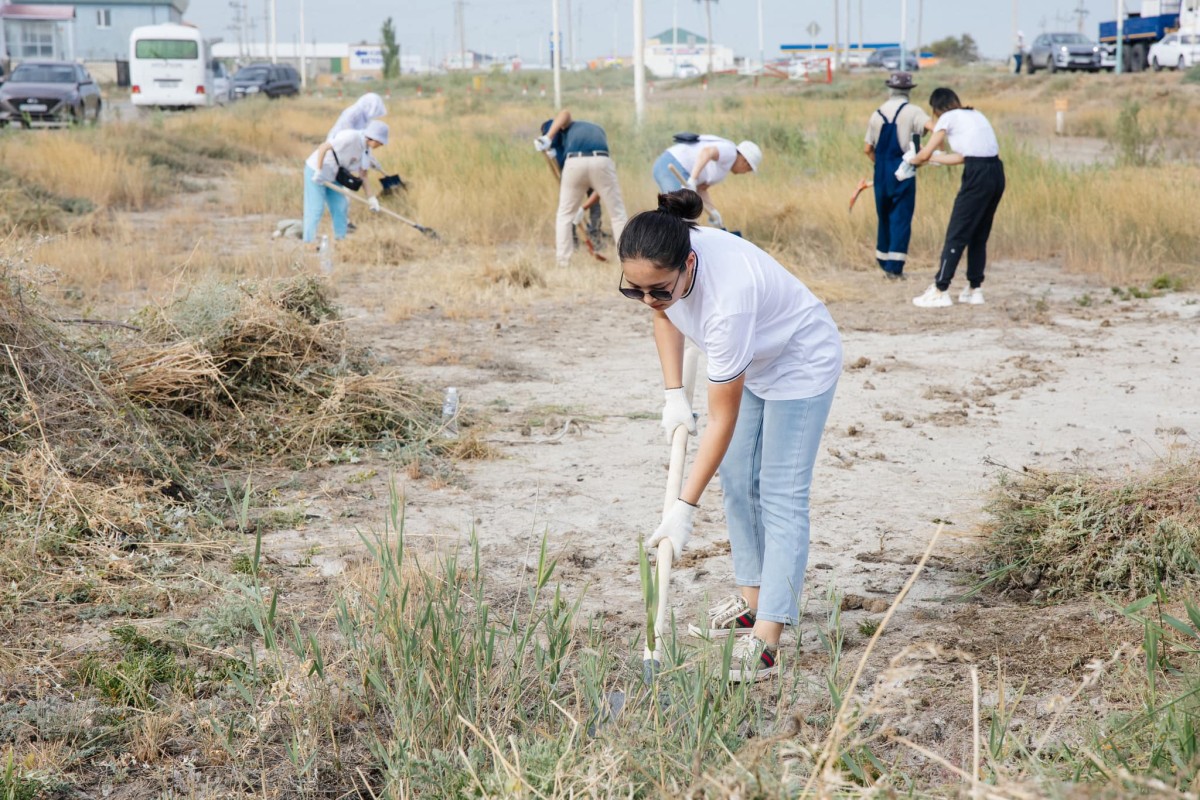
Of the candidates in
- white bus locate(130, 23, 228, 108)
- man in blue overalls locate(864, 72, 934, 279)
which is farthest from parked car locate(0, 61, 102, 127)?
man in blue overalls locate(864, 72, 934, 279)

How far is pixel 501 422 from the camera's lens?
5.84 meters

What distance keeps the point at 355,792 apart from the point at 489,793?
1.65ft

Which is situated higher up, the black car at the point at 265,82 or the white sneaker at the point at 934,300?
the black car at the point at 265,82

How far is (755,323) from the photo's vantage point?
9.56 ft

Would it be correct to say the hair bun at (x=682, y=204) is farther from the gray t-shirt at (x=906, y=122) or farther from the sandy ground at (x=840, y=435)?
the gray t-shirt at (x=906, y=122)

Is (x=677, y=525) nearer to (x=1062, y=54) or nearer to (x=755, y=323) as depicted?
(x=755, y=323)

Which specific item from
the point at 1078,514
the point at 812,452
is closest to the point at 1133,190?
the point at 1078,514

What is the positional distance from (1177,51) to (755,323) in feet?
125

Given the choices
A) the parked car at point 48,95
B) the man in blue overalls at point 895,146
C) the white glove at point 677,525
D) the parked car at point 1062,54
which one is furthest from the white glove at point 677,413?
the parked car at point 1062,54

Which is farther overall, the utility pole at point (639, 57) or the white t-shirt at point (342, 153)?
the utility pole at point (639, 57)

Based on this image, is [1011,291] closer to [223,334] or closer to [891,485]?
[891,485]

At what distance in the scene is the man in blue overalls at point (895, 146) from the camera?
349 inches

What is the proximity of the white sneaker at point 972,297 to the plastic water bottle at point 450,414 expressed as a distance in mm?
4450

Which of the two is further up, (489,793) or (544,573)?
(544,573)
